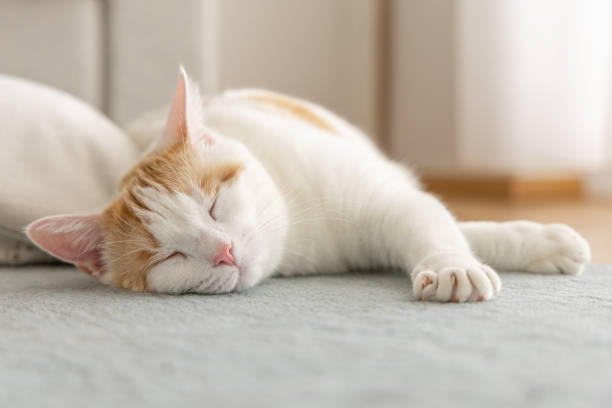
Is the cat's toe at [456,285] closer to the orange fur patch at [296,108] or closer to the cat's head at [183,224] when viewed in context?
the cat's head at [183,224]

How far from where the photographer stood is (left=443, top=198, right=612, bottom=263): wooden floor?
197 centimetres

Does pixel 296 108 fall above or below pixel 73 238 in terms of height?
above

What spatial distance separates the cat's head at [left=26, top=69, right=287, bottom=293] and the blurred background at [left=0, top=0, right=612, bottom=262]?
975 mm

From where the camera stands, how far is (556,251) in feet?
4.20

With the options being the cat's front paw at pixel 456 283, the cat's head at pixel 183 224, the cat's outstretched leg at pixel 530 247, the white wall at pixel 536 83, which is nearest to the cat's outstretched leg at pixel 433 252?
the cat's front paw at pixel 456 283

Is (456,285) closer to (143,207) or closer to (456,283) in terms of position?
(456,283)

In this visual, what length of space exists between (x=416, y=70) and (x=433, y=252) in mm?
3149

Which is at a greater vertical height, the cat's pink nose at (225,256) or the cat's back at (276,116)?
the cat's back at (276,116)

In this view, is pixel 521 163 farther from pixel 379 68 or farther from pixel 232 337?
pixel 232 337

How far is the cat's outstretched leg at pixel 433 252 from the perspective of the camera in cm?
99

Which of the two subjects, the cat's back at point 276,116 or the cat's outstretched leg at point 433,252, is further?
the cat's back at point 276,116

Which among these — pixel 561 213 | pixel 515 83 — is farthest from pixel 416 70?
pixel 561 213

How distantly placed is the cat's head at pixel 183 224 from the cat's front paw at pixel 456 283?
0.31 metres

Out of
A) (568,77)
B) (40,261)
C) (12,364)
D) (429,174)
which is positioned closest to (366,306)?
(12,364)
